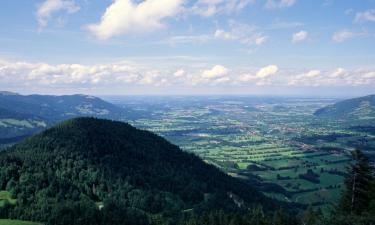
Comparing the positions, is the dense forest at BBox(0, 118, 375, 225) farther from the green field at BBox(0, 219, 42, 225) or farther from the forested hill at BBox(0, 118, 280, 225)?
the green field at BBox(0, 219, 42, 225)

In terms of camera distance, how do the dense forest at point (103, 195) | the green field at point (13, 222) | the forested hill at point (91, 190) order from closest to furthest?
the green field at point (13, 222) < the dense forest at point (103, 195) < the forested hill at point (91, 190)

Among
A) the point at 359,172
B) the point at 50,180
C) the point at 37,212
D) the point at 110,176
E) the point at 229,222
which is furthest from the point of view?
the point at 110,176

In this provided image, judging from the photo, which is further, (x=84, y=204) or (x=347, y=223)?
(x=84, y=204)

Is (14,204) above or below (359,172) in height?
below

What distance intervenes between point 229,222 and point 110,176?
74.6 metres

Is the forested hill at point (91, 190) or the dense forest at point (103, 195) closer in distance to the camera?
the dense forest at point (103, 195)

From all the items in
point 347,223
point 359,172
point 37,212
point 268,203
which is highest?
A: point 359,172

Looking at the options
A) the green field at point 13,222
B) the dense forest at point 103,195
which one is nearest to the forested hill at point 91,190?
the dense forest at point 103,195

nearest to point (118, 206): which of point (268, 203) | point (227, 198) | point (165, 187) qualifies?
point (165, 187)

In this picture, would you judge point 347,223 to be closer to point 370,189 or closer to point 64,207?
point 370,189

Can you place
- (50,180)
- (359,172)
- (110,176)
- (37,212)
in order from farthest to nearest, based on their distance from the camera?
1. (110,176)
2. (50,180)
3. (37,212)
4. (359,172)

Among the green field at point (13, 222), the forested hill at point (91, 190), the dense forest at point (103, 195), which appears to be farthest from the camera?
the forested hill at point (91, 190)

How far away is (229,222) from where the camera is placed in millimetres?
117625

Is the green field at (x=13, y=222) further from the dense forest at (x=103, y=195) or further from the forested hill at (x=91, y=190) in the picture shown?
the dense forest at (x=103, y=195)
